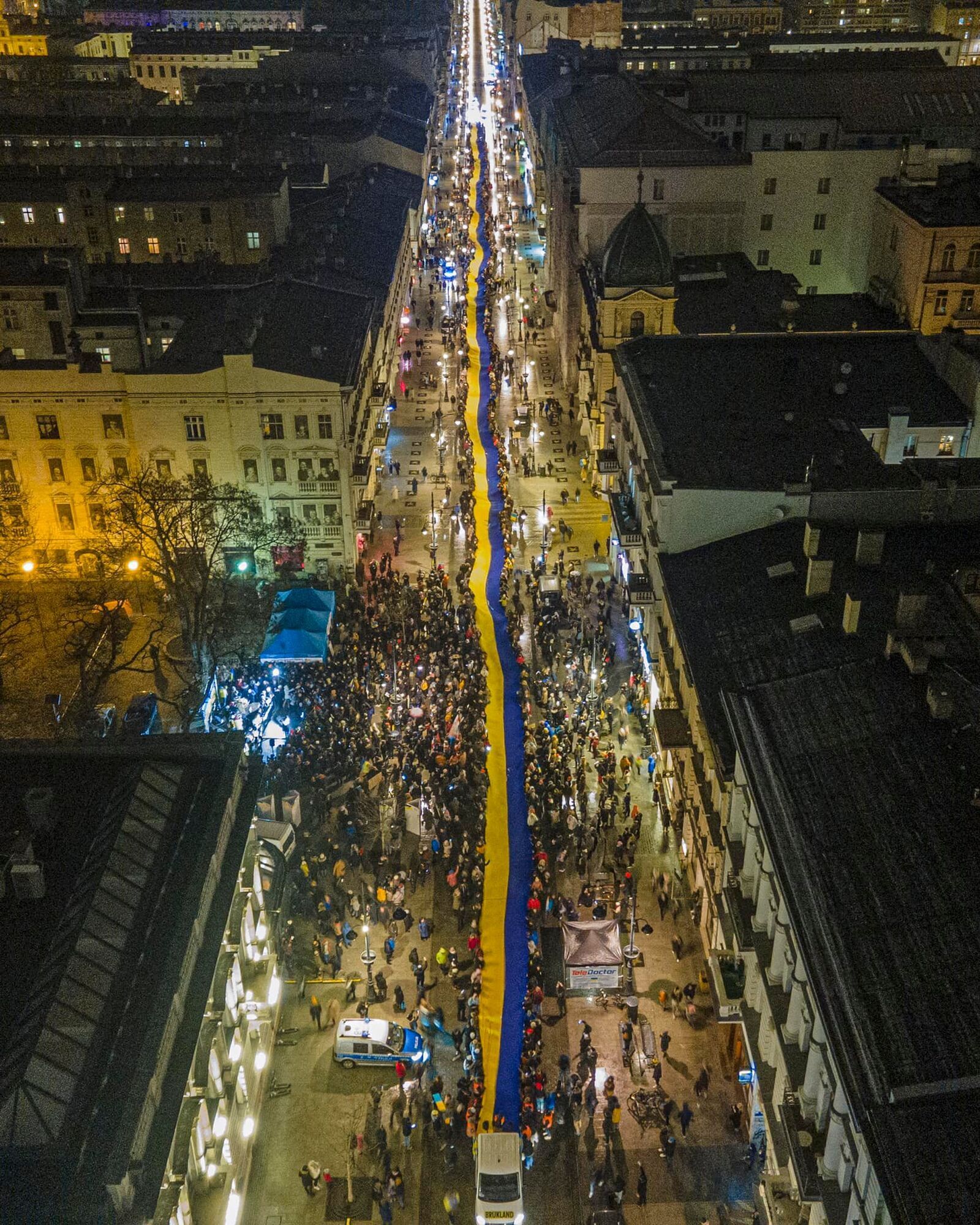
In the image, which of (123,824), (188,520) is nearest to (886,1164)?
(123,824)

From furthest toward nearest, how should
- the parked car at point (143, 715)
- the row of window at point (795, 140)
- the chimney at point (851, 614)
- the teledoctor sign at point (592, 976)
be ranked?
1. the row of window at point (795, 140)
2. the parked car at point (143, 715)
3. the teledoctor sign at point (592, 976)
4. the chimney at point (851, 614)

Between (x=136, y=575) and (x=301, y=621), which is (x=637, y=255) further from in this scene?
(x=136, y=575)

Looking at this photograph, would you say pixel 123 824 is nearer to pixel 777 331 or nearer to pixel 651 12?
pixel 777 331

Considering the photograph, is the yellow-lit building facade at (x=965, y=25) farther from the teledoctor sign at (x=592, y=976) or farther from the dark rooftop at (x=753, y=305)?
the teledoctor sign at (x=592, y=976)

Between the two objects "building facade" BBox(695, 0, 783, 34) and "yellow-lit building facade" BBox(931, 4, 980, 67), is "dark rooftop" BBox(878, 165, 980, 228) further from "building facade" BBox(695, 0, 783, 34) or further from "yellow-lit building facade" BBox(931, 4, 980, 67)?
"building facade" BBox(695, 0, 783, 34)

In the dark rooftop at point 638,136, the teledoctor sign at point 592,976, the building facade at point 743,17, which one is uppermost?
the building facade at point 743,17

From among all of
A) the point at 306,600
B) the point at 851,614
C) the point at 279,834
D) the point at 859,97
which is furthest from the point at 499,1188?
the point at 859,97

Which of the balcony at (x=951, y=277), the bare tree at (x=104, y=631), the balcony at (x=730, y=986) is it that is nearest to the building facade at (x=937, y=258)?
the balcony at (x=951, y=277)
